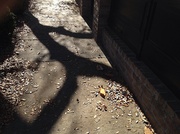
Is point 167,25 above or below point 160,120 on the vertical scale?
above

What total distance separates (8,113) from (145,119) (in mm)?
2657

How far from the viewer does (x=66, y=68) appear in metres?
5.66

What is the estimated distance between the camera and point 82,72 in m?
5.56

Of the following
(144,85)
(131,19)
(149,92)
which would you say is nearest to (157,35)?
(144,85)

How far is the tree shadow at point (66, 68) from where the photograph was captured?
3.88 metres

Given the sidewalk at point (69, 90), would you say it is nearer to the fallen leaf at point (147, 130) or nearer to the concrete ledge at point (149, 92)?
the fallen leaf at point (147, 130)

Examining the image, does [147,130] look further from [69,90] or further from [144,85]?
[69,90]

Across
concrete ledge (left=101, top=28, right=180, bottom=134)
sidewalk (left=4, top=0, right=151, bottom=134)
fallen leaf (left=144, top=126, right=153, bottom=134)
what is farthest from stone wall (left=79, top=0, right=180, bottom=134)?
sidewalk (left=4, top=0, right=151, bottom=134)

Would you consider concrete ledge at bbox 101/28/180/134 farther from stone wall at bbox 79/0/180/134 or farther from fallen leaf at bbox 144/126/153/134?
fallen leaf at bbox 144/126/153/134

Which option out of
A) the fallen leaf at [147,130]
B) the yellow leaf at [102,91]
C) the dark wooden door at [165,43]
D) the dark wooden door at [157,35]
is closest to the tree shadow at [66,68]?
the yellow leaf at [102,91]

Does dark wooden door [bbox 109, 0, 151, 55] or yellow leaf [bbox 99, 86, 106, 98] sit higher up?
dark wooden door [bbox 109, 0, 151, 55]

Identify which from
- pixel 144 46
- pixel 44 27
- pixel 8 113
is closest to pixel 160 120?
pixel 144 46

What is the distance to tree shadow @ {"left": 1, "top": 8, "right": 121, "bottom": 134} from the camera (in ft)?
12.7

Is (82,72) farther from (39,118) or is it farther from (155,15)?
(155,15)
